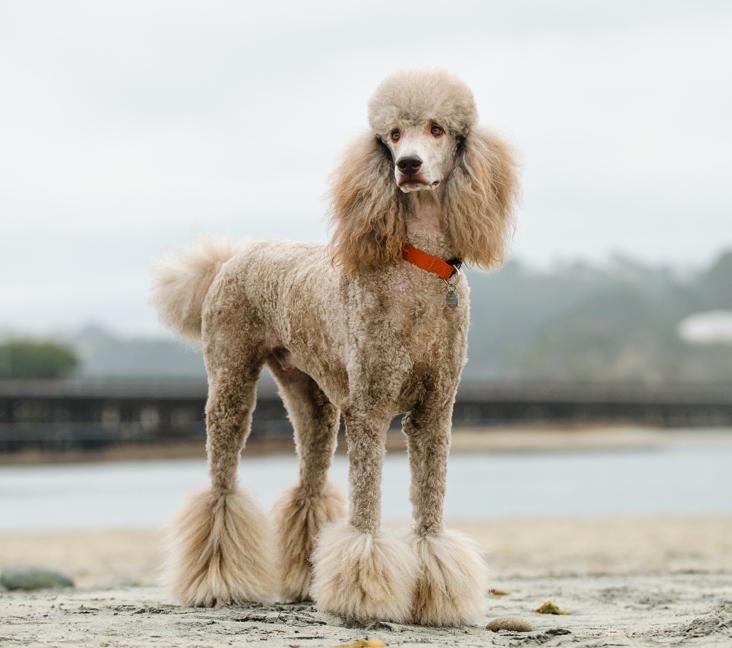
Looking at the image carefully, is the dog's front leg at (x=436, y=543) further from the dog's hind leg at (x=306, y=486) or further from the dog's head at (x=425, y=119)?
the dog's head at (x=425, y=119)

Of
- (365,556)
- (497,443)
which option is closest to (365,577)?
(365,556)

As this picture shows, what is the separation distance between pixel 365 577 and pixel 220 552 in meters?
1.04

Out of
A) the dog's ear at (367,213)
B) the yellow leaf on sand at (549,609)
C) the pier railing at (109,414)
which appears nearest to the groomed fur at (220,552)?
the yellow leaf on sand at (549,609)

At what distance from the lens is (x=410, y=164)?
4395mm

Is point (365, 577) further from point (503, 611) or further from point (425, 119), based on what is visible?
point (425, 119)

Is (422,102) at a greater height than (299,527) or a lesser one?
greater

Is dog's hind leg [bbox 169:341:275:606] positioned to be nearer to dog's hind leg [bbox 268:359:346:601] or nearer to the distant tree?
dog's hind leg [bbox 268:359:346:601]

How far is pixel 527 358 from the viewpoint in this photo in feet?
361

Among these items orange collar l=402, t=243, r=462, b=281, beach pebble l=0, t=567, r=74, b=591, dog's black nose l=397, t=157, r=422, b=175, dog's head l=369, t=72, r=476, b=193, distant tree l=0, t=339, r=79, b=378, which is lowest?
beach pebble l=0, t=567, r=74, b=591

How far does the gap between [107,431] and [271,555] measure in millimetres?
30846

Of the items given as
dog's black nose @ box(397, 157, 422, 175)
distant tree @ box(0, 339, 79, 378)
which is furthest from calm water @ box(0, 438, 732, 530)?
distant tree @ box(0, 339, 79, 378)

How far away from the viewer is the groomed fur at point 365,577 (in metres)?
4.65

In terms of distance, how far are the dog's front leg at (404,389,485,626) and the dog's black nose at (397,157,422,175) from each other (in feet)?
3.27

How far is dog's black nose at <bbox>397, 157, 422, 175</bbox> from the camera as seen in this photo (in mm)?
4395
